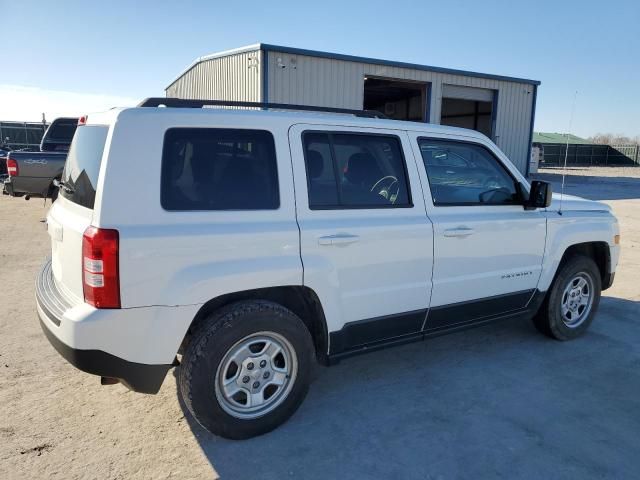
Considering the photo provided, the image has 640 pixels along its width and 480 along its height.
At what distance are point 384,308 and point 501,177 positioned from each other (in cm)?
159

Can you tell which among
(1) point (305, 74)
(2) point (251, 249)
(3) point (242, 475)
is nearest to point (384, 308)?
(2) point (251, 249)

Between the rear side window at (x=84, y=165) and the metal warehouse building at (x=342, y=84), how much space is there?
10953 mm

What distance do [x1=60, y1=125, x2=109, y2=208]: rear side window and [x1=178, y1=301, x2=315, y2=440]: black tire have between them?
962 millimetres

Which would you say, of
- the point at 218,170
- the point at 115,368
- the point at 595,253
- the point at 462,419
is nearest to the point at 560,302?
the point at 595,253

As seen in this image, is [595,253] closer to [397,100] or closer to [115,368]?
[115,368]

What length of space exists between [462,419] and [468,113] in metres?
26.2

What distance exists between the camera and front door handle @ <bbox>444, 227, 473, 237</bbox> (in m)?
3.68

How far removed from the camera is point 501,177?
4.19 metres

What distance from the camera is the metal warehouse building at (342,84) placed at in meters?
14.2

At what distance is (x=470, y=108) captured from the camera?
1059 inches

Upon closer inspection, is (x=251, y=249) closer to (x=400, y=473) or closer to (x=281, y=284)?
(x=281, y=284)

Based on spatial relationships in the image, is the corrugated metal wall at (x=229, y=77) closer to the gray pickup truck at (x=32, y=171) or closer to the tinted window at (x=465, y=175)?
the gray pickup truck at (x=32, y=171)

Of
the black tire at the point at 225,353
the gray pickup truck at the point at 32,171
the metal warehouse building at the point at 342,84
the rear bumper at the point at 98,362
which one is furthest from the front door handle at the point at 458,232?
the metal warehouse building at the point at 342,84

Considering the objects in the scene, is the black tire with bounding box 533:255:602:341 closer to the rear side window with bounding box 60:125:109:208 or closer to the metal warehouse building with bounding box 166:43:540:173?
the rear side window with bounding box 60:125:109:208
